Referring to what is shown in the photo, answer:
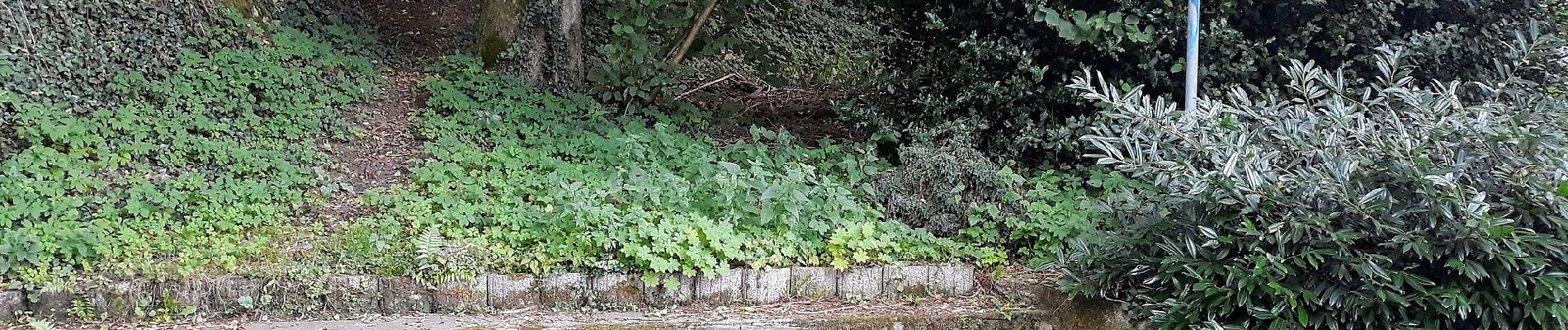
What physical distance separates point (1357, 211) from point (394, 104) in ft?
18.0

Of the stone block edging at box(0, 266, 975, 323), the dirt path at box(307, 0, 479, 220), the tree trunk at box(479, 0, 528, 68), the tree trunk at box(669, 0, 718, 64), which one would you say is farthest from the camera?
the tree trunk at box(479, 0, 528, 68)

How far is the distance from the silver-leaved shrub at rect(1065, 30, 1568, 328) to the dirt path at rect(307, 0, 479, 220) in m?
3.67

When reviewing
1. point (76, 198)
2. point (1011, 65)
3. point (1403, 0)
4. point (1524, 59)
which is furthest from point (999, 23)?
point (76, 198)

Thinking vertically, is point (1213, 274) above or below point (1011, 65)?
below

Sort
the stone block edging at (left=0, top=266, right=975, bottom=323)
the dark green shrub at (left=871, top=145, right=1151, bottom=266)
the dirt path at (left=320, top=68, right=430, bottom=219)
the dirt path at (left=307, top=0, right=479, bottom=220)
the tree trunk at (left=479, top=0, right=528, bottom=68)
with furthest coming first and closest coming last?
the tree trunk at (left=479, top=0, right=528, bottom=68) < the dirt path at (left=307, top=0, right=479, bottom=220) < the dirt path at (left=320, top=68, right=430, bottom=219) < the dark green shrub at (left=871, top=145, right=1151, bottom=266) < the stone block edging at (left=0, top=266, right=975, bottom=323)

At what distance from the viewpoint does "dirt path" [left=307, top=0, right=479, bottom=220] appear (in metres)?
4.99

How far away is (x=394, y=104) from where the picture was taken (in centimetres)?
611

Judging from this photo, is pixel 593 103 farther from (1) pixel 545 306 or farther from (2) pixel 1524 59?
(2) pixel 1524 59

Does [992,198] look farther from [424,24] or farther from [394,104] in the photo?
[424,24]

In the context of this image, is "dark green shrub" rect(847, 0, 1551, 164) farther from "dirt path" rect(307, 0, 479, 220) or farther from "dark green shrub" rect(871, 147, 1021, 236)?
"dirt path" rect(307, 0, 479, 220)

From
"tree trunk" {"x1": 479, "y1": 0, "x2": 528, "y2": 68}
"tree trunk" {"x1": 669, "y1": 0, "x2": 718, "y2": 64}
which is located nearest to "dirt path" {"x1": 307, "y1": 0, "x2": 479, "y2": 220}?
"tree trunk" {"x1": 479, "y1": 0, "x2": 528, "y2": 68}

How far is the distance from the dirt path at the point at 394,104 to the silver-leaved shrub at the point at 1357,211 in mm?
3672

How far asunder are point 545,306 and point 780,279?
97 centimetres

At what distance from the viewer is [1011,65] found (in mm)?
4992
